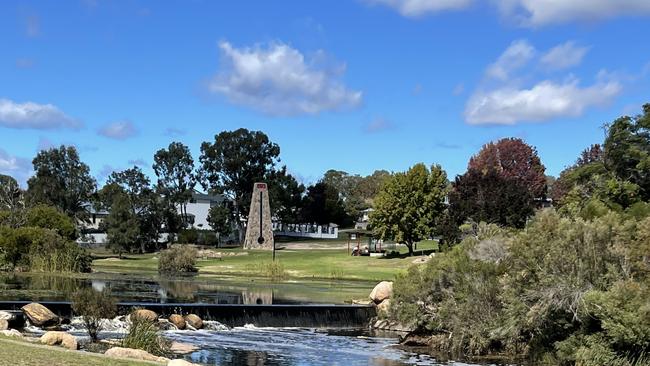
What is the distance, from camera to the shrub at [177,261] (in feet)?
232

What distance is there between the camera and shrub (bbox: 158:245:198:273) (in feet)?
232

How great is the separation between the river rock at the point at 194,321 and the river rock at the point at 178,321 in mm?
297

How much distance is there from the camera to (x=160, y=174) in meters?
120

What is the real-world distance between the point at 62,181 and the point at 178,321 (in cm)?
9118

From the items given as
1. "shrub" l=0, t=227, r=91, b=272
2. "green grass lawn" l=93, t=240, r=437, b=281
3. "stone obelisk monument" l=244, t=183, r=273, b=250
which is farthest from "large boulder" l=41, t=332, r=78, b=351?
"stone obelisk monument" l=244, t=183, r=273, b=250

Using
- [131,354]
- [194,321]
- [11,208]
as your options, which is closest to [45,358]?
[131,354]

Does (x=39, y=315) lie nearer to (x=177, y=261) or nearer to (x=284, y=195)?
(x=177, y=261)

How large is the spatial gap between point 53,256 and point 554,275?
153ft

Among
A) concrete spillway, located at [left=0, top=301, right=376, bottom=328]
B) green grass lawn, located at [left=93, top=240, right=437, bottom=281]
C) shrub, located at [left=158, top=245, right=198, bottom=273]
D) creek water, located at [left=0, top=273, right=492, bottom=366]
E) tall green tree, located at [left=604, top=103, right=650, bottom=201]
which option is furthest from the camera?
shrub, located at [left=158, top=245, right=198, bottom=273]

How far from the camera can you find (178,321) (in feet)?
107

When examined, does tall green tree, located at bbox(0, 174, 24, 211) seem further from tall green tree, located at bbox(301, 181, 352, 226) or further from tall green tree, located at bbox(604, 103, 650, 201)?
tall green tree, located at bbox(604, 103, 650, 201)

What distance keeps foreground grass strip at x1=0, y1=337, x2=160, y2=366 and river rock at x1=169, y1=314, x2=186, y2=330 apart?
14.8m

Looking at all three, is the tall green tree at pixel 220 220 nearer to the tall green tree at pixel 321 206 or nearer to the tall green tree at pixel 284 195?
the tall green tree at pixel 284 195

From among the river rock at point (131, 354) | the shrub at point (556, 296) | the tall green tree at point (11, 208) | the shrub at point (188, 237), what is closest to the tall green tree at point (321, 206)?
the shrub at point (188, 237)
